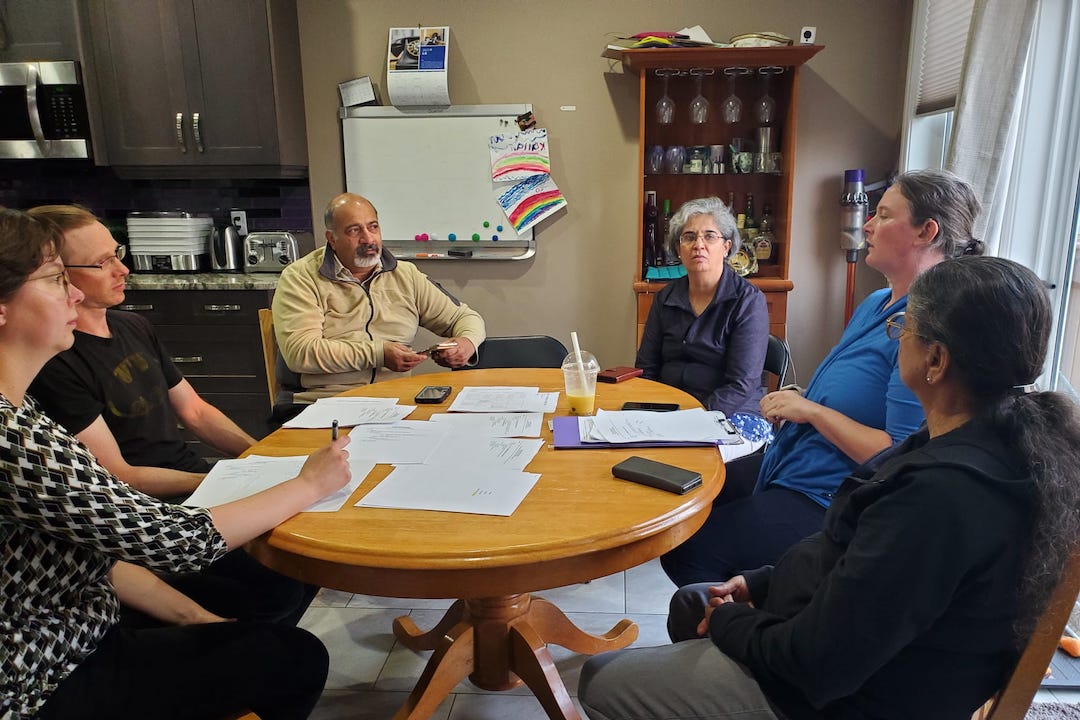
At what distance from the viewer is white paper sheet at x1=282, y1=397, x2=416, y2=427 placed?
1.73m

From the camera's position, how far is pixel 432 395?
192 cm

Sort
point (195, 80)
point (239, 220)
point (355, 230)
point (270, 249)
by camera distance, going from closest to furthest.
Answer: point (355, 230), point (195, 80), point (270, 249), point (239, 220)

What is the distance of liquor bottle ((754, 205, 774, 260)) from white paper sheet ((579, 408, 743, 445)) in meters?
2.09

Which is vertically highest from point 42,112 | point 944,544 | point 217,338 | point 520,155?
point 42,112

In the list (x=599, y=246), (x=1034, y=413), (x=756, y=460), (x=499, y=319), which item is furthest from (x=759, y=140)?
(x=1034, y=413)

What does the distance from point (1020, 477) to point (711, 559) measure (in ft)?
2.78

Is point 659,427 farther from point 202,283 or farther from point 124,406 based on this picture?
point 202,283

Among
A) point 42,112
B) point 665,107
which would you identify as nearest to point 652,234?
point 665,107

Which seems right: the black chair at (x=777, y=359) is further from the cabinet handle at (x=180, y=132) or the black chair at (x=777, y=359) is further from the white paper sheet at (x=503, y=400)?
the cabinet handle at (x=180, y=132)

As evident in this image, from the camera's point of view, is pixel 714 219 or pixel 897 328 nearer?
pixel 897 328

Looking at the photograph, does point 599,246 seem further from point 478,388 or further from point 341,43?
point 478,388

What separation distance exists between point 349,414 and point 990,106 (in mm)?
2161

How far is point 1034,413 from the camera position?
0.89m

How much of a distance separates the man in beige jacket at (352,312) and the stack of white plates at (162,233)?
1526 millimetres
